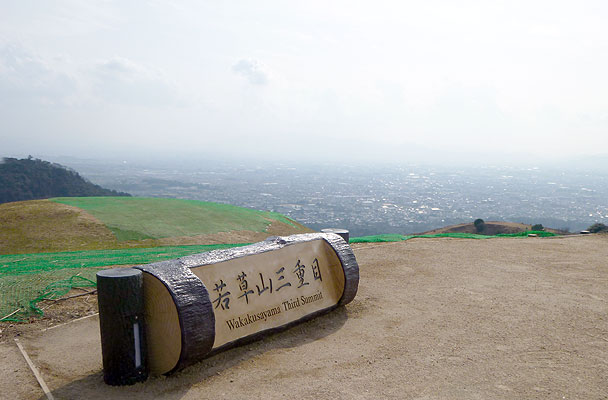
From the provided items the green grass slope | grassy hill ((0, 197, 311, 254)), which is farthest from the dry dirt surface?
the green grass slope

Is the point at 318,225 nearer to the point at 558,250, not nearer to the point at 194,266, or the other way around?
the point at 558,250

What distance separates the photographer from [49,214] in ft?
62.5

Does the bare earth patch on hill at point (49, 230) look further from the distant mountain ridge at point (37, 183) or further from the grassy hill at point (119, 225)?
the distant mountain ridge at point (37, 183)

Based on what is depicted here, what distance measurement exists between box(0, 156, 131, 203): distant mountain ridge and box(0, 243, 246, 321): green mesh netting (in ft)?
163

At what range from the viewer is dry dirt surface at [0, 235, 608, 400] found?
5.71 meters

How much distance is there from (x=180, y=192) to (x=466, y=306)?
120838mm

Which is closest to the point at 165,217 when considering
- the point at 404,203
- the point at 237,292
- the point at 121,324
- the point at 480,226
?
the point at 237,292

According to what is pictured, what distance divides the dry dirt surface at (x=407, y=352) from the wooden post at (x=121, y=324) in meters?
0.22

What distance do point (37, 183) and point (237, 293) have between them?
65261 millimetres

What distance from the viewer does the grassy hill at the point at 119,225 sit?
673 inches

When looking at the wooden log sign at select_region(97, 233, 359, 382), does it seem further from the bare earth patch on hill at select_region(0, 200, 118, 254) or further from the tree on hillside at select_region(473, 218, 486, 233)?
the tree on hillside at select_region(473, 218, 486, 233)

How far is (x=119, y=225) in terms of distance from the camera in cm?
1905

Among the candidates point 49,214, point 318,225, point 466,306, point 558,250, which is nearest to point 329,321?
point 466,306

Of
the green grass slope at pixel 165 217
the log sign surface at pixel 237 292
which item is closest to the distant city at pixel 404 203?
the green grass slope at pixel 165 217
